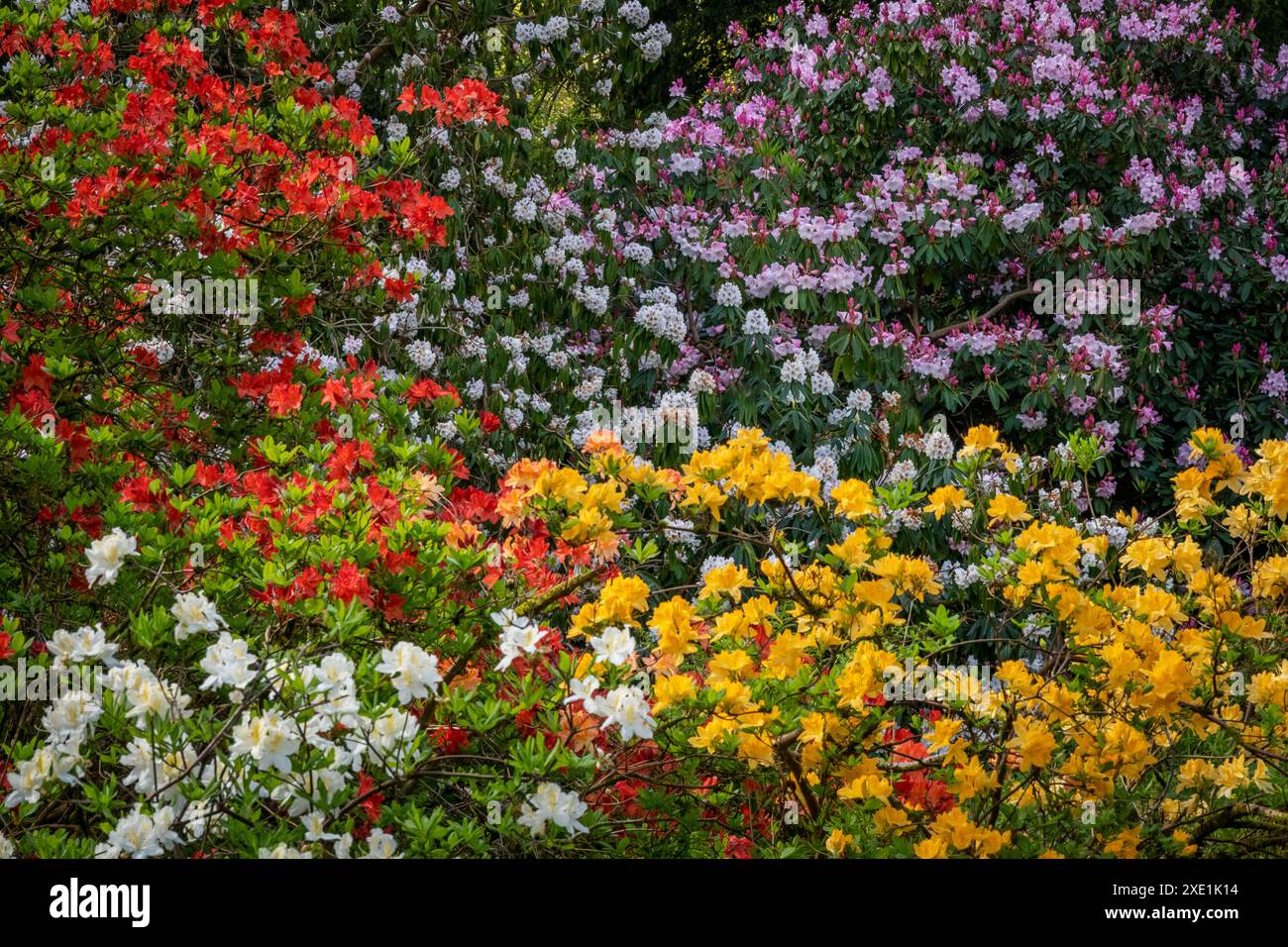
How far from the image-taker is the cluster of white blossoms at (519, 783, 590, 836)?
1949mm

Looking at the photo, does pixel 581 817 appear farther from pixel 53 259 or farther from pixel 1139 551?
pixel 53 259

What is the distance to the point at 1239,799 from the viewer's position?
2.51 m

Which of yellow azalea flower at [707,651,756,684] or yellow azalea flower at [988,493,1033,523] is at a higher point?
yellow azalea flower at [988,493,1033,523]

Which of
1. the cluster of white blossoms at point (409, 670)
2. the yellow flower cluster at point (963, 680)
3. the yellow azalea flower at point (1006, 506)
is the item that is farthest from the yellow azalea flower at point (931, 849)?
the cluster of white blossoms at point (409, 670)

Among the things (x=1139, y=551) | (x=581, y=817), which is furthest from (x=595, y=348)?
(x=581, y=817)

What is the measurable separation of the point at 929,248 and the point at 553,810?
4566mm

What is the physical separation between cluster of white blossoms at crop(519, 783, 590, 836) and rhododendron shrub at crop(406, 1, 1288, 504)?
3445 mm

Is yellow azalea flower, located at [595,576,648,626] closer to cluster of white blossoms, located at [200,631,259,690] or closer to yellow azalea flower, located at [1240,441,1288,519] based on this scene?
cluster of white blossoms, located at [200,631,259,690]

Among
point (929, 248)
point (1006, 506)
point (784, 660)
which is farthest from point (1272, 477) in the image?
point (929, 248)

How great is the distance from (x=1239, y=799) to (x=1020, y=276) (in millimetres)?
4527

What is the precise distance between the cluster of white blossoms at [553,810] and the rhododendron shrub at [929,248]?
344cm

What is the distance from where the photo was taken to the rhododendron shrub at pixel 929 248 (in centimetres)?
564

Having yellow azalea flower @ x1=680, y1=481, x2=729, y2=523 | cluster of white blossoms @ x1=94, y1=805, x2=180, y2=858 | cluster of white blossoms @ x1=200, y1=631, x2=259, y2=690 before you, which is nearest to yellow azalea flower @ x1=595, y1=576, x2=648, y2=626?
yellow azalea flower @ x1=680, y1=481, x2=729, y2=523

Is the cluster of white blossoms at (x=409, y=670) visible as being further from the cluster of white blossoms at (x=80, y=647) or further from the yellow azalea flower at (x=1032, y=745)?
the yellow azalea flower at (x=1032, y=745)
